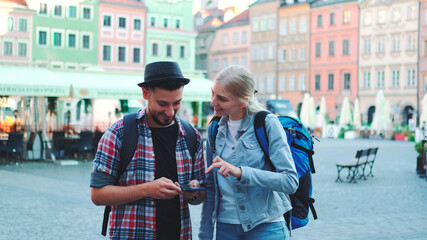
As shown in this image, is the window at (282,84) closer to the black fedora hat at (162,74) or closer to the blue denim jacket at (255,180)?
the blue denim jacket at (255,180)

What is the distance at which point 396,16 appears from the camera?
51.2 meters

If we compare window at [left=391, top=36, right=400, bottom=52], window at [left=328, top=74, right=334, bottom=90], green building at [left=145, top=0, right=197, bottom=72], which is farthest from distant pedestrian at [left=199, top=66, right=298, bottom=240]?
window at [left=328, top=74, right=334, bottom=90]

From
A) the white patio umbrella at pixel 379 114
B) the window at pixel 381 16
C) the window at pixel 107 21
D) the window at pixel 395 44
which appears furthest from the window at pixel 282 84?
the white patio umbrella at pixel 379 114

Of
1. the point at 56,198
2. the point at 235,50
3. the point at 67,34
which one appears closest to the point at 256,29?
the point at 235,50

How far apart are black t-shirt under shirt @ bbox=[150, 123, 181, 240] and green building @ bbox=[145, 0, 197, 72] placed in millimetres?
51442

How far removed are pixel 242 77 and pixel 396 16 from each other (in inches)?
2000

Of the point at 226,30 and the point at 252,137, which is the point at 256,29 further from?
the point at 252,137

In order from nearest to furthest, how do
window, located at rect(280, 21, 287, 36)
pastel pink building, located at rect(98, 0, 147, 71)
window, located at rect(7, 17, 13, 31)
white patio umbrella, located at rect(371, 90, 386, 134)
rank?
white patio umbrella, located at rect(371, 90, 386, 134)
window, located at rect(7, 17, 13, 31)
pastel pink building, located at rect(98, 0, 147, 71)
window, located at rect(280, 21, 287, 36)

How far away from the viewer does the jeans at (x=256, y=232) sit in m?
2.97

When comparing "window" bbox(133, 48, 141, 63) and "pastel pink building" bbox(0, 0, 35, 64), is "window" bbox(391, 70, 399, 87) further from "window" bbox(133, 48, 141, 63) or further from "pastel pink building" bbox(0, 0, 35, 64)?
"pastel pink building" bbox(0, 0, 35, 64)

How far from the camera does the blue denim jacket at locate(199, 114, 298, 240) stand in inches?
112

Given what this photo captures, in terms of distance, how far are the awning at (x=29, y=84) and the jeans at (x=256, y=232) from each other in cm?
1326

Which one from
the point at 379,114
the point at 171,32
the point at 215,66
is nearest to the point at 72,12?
the point at 171,32

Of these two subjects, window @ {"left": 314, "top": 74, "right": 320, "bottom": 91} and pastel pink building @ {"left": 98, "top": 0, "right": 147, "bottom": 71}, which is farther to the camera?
window @ {"left": 314, "top": 74, "right": 320, "bottom": 91}
